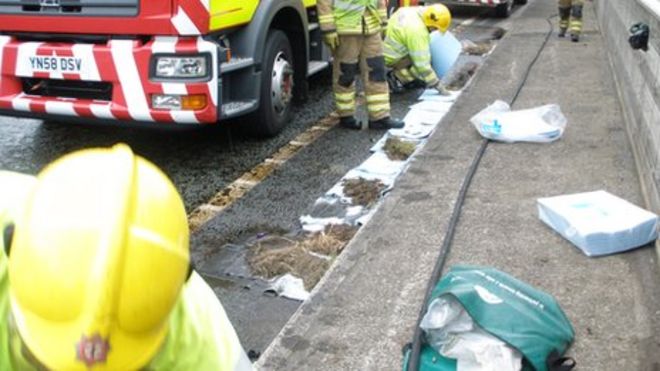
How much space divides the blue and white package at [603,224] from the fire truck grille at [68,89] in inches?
108

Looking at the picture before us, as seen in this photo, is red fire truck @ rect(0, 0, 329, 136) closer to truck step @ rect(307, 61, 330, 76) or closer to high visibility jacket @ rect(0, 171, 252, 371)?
truck step @ rect(307, 61, 330, 76)

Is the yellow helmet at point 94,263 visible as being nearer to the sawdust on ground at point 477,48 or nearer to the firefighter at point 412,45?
the firefighter at point 412,45

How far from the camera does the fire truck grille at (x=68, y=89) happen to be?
450 centimetres

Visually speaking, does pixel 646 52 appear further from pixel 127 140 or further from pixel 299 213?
pixel 127 140

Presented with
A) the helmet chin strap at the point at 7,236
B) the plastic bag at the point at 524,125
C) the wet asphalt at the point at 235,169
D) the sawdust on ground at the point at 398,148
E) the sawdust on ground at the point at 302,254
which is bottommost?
the wet asphalt at the point at 235,169

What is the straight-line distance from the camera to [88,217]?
106 cm

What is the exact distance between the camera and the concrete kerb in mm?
2787

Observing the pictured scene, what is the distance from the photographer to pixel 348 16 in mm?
5621

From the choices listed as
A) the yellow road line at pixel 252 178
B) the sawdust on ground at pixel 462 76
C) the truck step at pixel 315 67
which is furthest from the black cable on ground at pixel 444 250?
the sawdust on ground at pixel 462 76

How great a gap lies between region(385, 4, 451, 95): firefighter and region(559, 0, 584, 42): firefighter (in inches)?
123

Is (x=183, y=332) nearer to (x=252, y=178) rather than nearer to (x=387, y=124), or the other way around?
(x=252, y=178)

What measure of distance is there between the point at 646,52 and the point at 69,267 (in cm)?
424

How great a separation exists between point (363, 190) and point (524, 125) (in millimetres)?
1419

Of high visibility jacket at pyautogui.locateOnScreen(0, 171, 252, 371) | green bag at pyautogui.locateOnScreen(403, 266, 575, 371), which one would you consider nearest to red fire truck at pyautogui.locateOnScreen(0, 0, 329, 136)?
green bag at pyautogui.locateOnScreen(403, 266, 575, 371)
